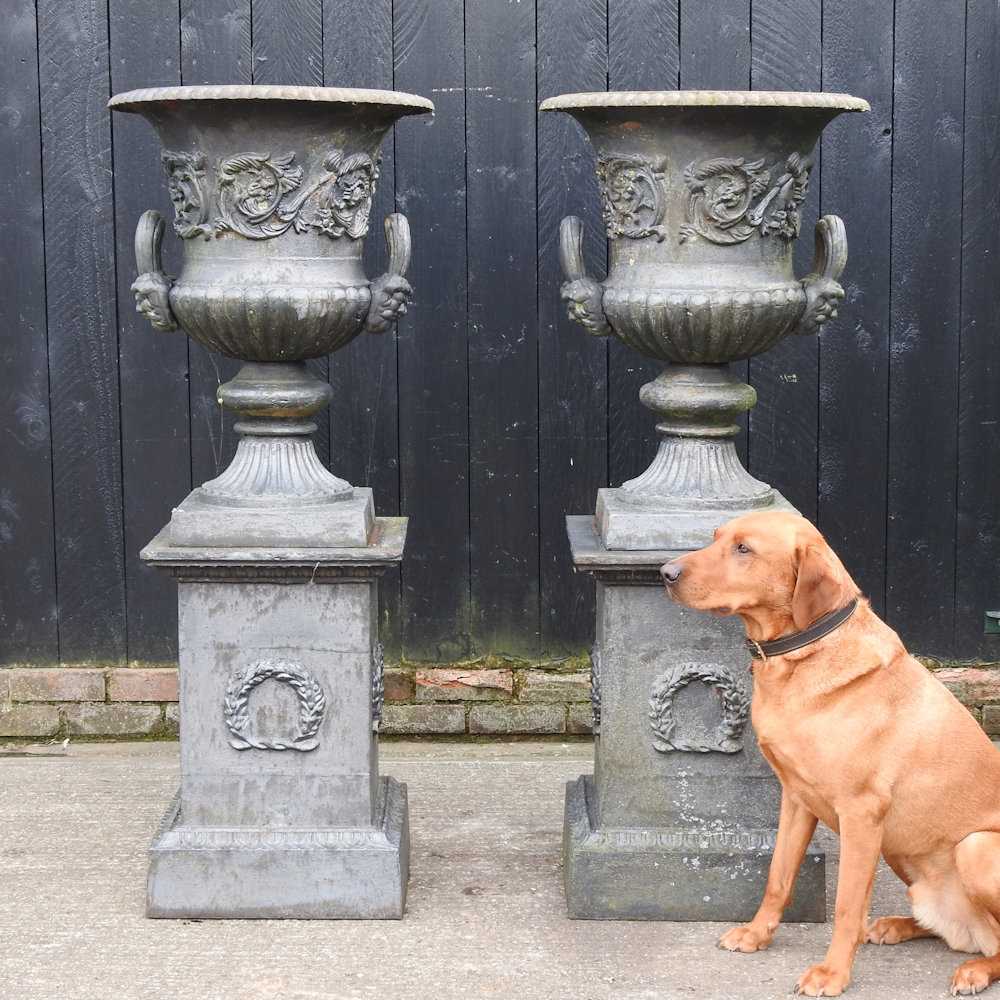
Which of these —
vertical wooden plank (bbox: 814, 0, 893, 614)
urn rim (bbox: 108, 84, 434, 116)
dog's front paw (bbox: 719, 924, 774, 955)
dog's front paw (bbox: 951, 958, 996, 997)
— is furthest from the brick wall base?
urn rim (bbox: 108, 84, 434, 116)

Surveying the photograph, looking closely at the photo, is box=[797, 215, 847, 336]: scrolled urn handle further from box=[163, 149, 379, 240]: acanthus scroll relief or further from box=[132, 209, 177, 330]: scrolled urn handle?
box=[132, 209, 177, 330]: scrolled urn handle

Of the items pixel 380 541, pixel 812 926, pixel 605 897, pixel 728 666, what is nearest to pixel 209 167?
pixel 380 541

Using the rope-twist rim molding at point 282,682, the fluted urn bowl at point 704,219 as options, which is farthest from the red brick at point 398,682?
the fluted urn bowl at point 704,219

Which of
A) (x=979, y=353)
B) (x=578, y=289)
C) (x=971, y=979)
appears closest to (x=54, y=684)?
(x=578, y=289)

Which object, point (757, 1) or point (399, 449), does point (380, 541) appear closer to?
point (399, 449)

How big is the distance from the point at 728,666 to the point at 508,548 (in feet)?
4.72

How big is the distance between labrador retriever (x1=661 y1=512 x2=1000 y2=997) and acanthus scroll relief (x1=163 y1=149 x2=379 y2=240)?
3.98 ft

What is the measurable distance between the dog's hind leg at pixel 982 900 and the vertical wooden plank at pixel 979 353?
71.1 inches

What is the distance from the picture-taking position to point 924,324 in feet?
16.7

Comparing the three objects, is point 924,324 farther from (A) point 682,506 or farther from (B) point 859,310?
(A) point 682,506

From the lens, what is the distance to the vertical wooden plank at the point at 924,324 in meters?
4.97

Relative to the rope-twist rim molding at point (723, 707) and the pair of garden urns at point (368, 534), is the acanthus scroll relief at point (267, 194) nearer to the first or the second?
the pair of garden urns at point (368, 534)

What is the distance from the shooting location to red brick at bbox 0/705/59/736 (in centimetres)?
526

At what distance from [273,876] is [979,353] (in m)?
2.84
